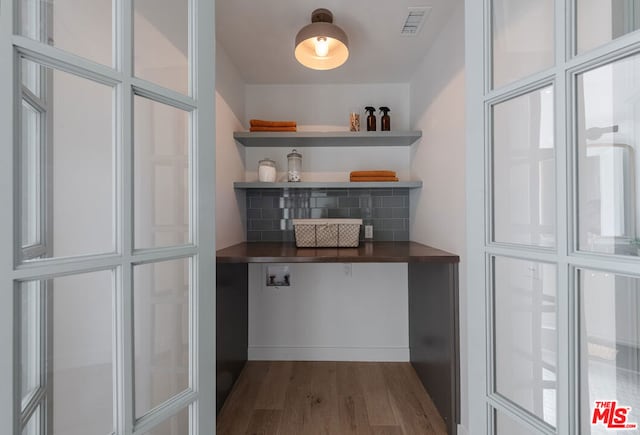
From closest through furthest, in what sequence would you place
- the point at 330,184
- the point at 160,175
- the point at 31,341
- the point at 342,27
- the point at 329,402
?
the point at 31,341
the point at 160,175
the point at 342,27
the point at 329,402
the point at 330,184

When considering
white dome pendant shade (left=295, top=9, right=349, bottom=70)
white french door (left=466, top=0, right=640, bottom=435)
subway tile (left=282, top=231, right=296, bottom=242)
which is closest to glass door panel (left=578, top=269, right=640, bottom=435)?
white french door (left=466, top=0, right=640, bottom=435)

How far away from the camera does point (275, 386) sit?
6.66ft

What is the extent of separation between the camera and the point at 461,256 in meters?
1.53

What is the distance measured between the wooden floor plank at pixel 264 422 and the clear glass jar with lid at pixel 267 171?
1.49 m

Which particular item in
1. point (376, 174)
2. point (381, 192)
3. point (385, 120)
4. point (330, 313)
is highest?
point (385, 120)

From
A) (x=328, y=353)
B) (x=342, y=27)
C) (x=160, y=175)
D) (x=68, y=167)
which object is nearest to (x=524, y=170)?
(x=160, y=175)

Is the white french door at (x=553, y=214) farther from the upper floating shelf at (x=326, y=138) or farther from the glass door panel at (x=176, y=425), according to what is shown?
the upper floating shelf at (x=326, y=138)

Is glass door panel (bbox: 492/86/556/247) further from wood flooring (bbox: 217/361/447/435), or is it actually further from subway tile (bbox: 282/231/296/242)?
subway tile (bbox: 282/231/296/242)

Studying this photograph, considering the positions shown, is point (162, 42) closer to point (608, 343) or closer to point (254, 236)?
point (608, 343)

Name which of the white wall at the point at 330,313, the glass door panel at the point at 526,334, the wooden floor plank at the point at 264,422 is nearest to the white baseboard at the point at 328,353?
the white wall at the point at 330,313

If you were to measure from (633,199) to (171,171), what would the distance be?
1.08m

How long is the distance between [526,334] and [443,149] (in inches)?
47.9

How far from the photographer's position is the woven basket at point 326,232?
6.79 ft

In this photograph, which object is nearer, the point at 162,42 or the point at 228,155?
the point at 162,42
